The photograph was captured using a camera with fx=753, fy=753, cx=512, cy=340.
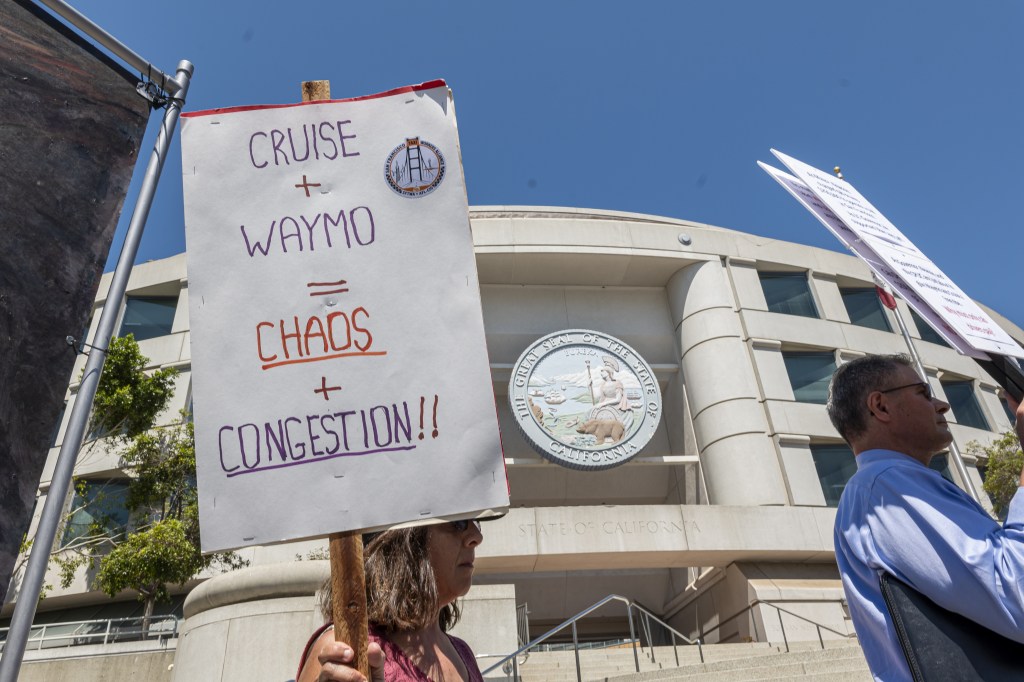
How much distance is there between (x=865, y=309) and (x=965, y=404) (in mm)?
4559

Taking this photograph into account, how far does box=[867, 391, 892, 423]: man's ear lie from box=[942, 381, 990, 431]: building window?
26.5 meters

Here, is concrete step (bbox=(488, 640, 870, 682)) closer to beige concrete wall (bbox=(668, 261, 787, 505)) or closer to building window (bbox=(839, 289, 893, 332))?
beige concrete wall (bbox=(668, 261, 787, 505))

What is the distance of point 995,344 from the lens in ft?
7.95

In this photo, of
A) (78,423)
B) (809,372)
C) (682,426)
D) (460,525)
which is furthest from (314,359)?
(809,372)

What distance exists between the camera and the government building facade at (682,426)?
19516mm

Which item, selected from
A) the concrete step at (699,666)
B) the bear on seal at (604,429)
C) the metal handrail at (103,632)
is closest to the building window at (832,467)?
the bear on seal at (604,429)

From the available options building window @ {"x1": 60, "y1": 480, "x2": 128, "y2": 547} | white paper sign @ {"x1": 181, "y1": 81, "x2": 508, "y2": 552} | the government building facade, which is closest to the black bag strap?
white paper sign @ {"x1": 181, "y1": 81, "x2": 508, "y2": 552}

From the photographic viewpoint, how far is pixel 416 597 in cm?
215

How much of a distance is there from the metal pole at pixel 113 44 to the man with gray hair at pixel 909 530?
10.8 feet

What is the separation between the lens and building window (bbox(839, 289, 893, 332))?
26203 millimetres

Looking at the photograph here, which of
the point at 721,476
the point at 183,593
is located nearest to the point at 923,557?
the point at 721,476

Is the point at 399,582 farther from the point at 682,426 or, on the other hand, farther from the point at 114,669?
the point at 682,426

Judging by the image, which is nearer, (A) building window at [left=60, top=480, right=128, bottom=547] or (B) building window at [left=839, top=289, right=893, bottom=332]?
(A) building window at [left=60, top=480, right=128, bottom=547]

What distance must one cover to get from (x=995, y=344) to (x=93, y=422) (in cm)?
1758
